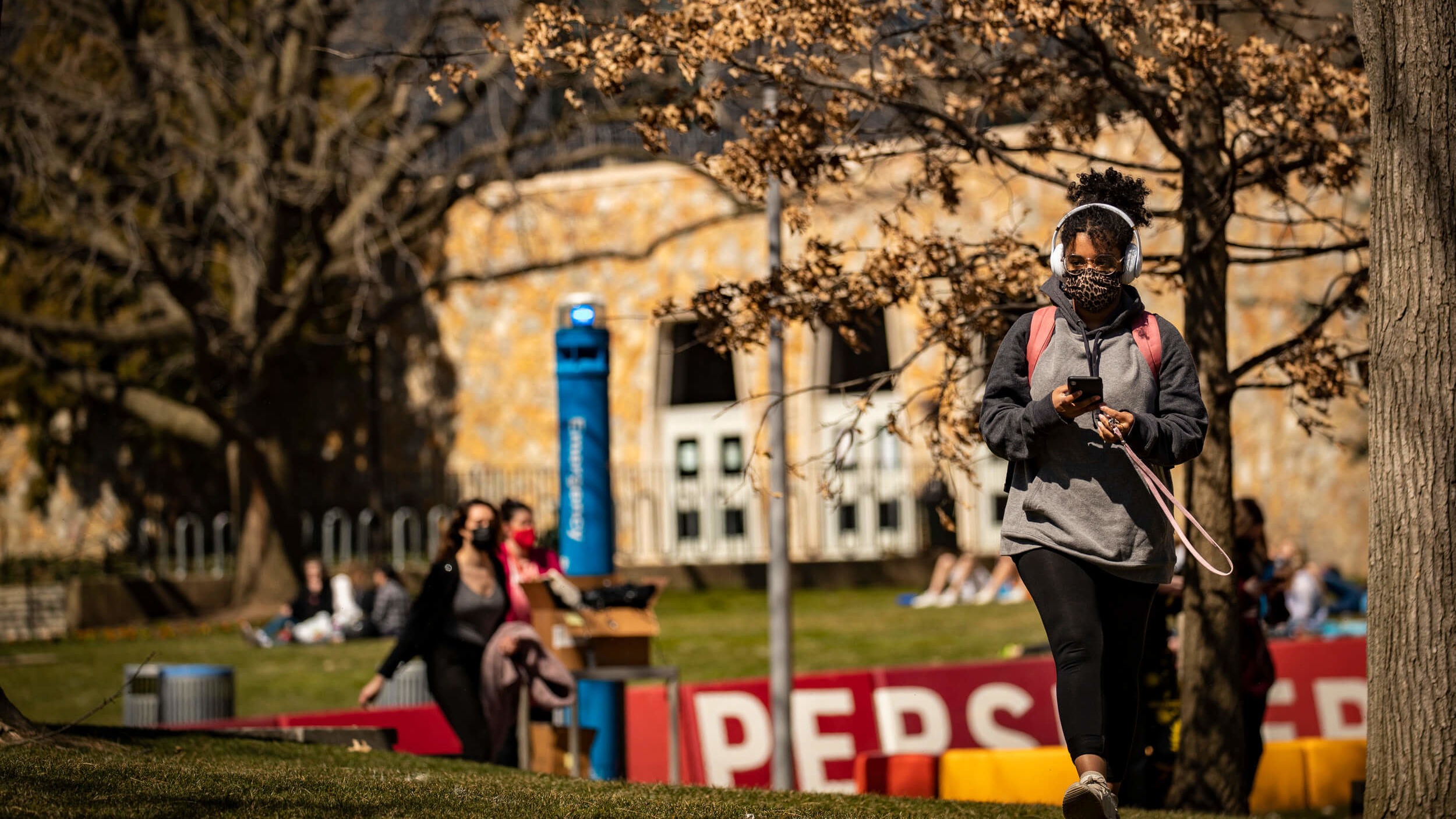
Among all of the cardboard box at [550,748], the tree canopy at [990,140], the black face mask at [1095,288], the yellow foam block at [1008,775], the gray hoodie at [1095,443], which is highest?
the tree canopy at [990,140]

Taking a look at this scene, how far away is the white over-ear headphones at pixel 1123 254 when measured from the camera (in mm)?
4824

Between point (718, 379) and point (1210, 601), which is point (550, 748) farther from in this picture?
point (718, 379)

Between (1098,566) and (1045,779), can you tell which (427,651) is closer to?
(1045,779)

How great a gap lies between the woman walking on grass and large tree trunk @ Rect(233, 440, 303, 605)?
1794 centimetres

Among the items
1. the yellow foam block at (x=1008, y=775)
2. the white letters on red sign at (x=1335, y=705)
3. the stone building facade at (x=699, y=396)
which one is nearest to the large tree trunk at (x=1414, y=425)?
the yellow foam block at (x=1008, y=775)

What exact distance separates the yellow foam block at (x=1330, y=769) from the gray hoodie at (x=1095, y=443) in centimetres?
660

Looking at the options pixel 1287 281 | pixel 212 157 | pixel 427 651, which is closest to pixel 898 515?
pixel 1287 281

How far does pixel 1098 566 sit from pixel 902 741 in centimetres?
676

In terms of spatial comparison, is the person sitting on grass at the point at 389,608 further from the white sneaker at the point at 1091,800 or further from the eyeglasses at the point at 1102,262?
the white sneaker at the point at 1091,800

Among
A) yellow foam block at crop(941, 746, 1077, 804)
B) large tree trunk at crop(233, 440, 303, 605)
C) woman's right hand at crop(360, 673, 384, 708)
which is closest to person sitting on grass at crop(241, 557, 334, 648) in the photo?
large tree trunk at crop(233, 440, 303, 605)

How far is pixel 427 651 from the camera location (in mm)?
9102

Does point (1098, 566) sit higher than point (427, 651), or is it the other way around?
point (1098, 566)

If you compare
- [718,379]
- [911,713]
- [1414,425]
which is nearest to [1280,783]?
[911,713]

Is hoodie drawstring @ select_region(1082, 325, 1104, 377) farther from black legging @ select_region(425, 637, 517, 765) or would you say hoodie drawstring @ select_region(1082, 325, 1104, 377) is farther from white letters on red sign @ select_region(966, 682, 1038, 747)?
white letters on red sign @ select_region(966, 682, 1038, 747)
